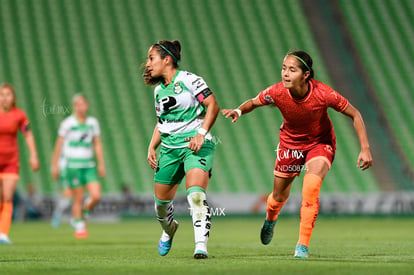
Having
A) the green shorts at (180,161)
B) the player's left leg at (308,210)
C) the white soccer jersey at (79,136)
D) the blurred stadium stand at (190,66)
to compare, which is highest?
the blurred stadium stand at (190,66)

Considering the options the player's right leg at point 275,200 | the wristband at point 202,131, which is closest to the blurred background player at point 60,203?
the player's right leg at point 275,200

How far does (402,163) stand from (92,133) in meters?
10.8

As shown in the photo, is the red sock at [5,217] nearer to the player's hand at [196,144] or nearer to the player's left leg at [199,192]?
the player's left leg at [199,192]

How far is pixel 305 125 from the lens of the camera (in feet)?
26.0

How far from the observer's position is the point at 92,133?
46.1ft

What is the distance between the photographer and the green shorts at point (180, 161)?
734 centimetres

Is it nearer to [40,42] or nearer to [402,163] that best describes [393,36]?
[402,163]

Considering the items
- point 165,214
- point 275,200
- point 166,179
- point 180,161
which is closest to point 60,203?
point 275,200

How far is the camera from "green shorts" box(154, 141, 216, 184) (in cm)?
734

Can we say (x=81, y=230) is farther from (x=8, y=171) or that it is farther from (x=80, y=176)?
(x=8, y=171)

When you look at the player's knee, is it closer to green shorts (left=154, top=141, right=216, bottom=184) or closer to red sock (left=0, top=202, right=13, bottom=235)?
green shorts (left=154, top=141, right=216, bottom=184)

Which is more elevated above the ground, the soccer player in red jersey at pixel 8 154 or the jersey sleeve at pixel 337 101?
the soccer player in red jersey at pixel 8 154

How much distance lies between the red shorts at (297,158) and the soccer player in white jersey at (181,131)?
3.33 ft

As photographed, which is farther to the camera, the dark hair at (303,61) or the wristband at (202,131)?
the dark hair at (303,61)
